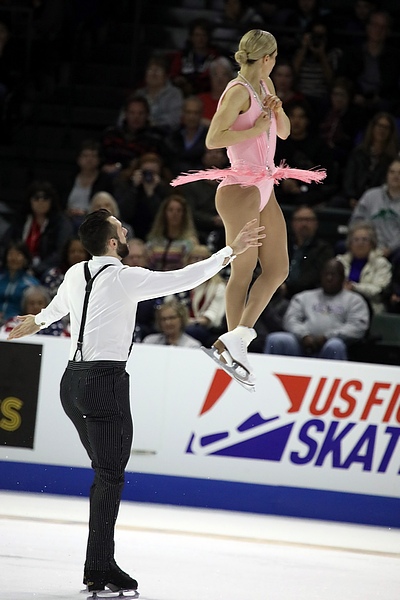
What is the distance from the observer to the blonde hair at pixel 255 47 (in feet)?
16.8

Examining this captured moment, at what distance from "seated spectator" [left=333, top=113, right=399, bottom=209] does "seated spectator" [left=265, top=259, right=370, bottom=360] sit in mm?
1440

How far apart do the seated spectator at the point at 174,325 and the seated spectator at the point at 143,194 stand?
1294 mm

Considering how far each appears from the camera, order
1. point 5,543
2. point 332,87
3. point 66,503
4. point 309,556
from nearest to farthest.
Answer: point 5,543
point 309,556
point 66,503
point 332,87

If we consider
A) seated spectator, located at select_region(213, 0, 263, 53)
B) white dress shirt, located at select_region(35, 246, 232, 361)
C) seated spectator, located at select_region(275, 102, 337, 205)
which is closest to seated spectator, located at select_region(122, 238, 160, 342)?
seated spectator, located at select_region(275, 102, 337, 205)

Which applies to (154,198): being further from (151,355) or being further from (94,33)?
(94,33)

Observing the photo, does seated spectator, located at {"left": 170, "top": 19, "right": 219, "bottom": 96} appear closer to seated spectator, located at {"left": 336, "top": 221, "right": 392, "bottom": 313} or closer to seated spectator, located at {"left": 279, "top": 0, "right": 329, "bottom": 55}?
seated spectator, located at {"left": 279, "top": 0, "right": 329, "bottom": 55}

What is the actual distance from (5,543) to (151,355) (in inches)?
88.1

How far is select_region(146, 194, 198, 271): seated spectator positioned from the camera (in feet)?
28.5

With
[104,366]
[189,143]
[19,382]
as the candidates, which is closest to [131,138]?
[189,143]

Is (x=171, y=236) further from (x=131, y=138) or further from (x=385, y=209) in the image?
(x=385, y=209)

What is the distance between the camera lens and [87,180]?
385 inches

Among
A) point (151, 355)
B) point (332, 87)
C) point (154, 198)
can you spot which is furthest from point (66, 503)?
point (332, 87)

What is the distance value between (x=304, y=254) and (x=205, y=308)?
34.4 inches

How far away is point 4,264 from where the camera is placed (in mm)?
→ 9109
